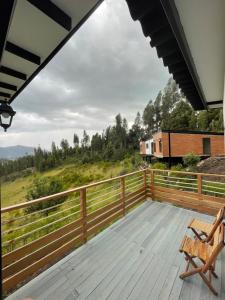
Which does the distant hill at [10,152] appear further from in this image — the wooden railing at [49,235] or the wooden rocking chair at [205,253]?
the wooden rocking chair at [205,253]

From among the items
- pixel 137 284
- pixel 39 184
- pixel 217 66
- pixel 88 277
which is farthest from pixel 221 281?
pixel 39 184

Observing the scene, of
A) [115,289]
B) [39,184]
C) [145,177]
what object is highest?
[145,177]

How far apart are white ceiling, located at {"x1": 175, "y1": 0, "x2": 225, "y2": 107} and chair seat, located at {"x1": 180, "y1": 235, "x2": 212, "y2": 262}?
2.26m

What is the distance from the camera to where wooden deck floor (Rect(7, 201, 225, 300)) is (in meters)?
2.11

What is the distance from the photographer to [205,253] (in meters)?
2.21

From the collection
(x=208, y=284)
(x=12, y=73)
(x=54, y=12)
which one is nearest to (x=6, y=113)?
(x=12, y=73)

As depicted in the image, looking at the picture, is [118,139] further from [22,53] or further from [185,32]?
[22,53]

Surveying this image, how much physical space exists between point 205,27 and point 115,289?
286cm

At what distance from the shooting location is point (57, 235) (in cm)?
277

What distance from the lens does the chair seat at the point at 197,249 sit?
2.18 meters

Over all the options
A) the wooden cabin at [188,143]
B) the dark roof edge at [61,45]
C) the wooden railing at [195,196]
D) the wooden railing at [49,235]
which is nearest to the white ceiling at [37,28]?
the dark roof edge at [61,45]

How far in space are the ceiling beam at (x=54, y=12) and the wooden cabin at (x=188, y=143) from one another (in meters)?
13.4

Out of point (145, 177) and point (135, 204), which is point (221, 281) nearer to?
point (135, 204)

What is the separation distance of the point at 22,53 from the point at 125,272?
276 cm
